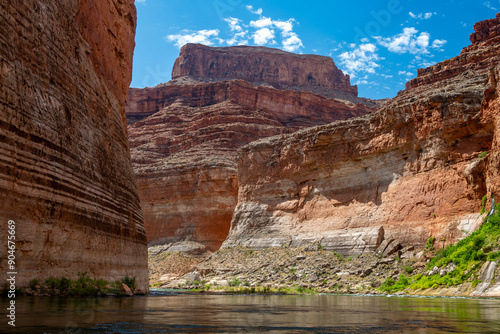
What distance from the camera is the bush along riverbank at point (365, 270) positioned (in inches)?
799

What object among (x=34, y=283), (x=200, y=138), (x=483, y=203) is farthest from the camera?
(x=200, y=138)

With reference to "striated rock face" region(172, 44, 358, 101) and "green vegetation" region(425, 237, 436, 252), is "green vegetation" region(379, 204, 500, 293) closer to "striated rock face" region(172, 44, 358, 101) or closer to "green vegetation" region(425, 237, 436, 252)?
"green vegetation" region(425, 237, 436, 252)

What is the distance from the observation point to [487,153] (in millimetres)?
27312

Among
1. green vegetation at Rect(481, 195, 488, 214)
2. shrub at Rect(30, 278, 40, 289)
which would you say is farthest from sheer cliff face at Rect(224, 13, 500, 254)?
shrub at Rect(30, 278, 40, 289)

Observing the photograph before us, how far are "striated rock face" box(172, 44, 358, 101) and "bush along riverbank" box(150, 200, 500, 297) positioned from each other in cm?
Result: 10651

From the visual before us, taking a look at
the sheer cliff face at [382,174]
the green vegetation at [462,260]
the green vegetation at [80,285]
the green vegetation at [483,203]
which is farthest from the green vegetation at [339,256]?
the green vegetation at [80,285]

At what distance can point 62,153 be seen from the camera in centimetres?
1272

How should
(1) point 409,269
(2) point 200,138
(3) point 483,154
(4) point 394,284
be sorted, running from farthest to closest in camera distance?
(2) point 200,138 < (3) point 483,154 < (1) point 409,269 < (4) point 394,284

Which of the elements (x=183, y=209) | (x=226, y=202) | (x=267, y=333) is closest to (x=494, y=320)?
(x=267, y=333)

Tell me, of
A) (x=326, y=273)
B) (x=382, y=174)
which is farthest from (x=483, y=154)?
(x=326, y=273)

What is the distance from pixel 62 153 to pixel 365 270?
22.1 meters

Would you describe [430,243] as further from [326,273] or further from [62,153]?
[62,153]

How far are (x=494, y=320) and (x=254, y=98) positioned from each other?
96.5 m

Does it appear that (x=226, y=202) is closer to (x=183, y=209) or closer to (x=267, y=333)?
(x=183, y=209)
